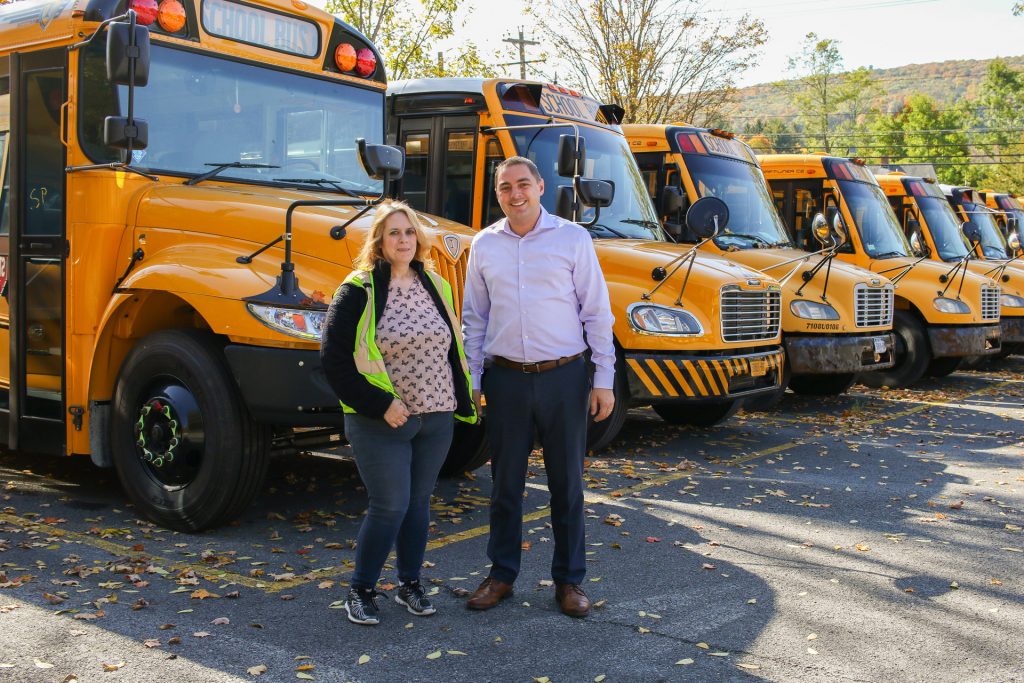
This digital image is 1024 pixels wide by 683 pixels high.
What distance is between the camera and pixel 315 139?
7.17m

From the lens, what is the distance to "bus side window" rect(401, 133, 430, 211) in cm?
984

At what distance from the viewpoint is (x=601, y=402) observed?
496 cm

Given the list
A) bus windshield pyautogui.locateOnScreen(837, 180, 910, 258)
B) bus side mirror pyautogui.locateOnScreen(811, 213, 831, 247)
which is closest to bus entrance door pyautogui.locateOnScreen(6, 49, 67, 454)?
bus side mirror pyautogui.locateOnScreen(811, 213, 831, 247)

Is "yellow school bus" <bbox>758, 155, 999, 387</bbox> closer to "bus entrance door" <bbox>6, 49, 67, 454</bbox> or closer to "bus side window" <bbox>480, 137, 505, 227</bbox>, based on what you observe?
"bus side window" <bbox>480, 137, 505, 227</bbox>

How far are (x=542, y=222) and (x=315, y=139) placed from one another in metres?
2.66

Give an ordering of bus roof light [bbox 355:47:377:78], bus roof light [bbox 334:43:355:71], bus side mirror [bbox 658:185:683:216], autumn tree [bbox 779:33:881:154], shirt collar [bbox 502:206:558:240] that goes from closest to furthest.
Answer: shirt collar [bbox 502:206:558:240]
bus roof light [bbox 334:43:355:71]
bus roof light [bbox 355:47:377:78]
bus side mirror [bbox 658:185:683:216]
autumn tree [bbox 779:33:881:154]

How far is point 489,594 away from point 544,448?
2.29 ft

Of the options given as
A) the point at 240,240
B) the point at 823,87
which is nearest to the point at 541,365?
the point at 240,240

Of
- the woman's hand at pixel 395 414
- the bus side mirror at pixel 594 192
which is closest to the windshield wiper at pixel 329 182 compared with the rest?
the bus side mirror at pixel 594 192

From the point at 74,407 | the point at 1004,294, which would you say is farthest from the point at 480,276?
the point at 1004,294

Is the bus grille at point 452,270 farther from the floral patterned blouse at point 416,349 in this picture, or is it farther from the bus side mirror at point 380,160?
the floral patterned blouse at point 416,349

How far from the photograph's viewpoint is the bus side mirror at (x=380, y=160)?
6387 millimetres

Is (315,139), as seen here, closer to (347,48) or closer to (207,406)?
(347,48)

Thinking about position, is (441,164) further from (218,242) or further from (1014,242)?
(1014,242)
